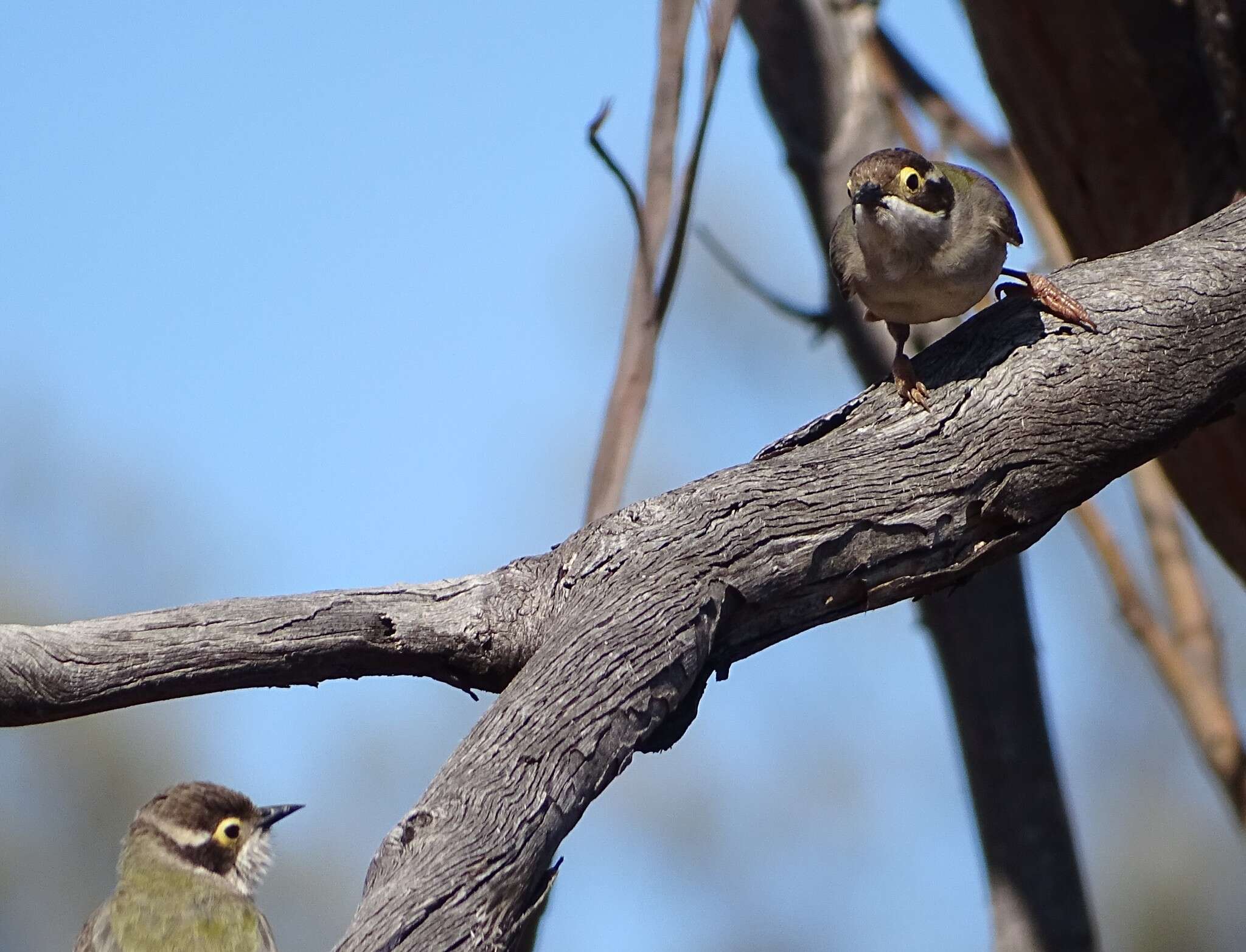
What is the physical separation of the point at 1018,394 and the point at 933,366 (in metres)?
0.34

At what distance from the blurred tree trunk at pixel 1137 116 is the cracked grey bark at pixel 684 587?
184 centimetres

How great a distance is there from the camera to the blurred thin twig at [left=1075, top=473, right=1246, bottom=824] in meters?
7.75

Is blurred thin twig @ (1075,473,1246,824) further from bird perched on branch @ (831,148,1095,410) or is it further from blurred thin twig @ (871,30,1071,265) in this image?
bird perched on branch @ (831,148,1095,410)

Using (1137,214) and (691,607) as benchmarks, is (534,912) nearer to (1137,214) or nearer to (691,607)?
(691,607)

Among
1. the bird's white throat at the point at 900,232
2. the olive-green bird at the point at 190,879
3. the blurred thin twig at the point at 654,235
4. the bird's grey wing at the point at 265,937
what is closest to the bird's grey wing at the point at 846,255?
the bird's white throat at the point at 900,232

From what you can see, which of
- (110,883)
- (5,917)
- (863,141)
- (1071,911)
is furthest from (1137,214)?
(5,917)

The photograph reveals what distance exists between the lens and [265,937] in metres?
5.32

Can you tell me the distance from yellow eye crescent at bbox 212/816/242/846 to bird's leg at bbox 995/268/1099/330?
142 inches

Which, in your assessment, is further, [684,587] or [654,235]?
[654,235]

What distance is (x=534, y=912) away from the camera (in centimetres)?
302

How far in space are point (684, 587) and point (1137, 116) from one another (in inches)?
154

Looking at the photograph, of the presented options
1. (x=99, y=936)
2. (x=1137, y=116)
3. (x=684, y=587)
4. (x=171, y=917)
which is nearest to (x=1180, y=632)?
(x=1137, y=116)

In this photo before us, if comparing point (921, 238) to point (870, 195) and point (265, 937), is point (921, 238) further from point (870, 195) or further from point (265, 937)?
point (265, 937)

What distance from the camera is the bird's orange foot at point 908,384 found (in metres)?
4.09
